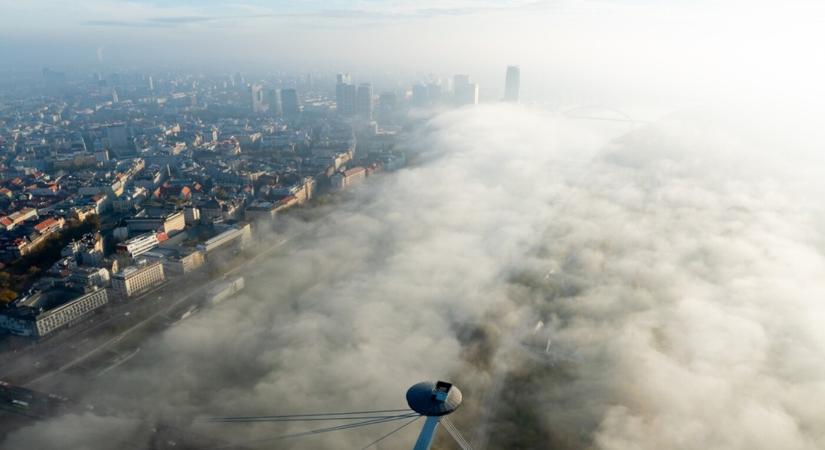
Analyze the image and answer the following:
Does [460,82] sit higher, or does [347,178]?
[460,82]

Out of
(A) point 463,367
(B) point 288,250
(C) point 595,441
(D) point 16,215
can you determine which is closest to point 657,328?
(C) point 595,441

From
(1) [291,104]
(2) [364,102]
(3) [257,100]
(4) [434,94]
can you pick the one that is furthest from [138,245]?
(4) [434,94]

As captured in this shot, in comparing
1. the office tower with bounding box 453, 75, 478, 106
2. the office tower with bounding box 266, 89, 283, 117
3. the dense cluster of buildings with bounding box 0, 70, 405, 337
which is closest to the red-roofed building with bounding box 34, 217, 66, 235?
the dense cluster of buildings with bounding box 0, 70, 405, 337

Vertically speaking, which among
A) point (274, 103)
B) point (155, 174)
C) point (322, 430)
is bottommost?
point (155, 174)

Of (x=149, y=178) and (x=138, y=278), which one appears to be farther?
(x=149, y=178)

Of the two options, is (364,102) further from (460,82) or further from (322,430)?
(322,430)

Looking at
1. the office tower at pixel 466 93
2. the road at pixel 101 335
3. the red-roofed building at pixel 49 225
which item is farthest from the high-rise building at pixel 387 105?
the road at pixel 101 335

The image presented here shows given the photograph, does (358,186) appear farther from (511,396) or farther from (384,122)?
(384,122)
